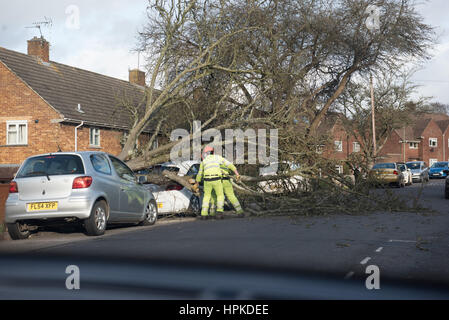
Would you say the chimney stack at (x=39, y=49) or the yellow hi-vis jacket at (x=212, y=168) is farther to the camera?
the chimney stack at (x=39, y=49)

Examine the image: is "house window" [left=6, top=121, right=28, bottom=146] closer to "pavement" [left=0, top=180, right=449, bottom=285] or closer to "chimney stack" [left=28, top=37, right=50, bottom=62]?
"chimney stack" [left=28, top=37, right=50, bottom=62]

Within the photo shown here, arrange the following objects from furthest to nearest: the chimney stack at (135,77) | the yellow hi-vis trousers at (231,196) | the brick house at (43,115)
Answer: the chimney stack at (135,77), the brick house at (43,115), the yellow hi-vis trousers at (231,196)

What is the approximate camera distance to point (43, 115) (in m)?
27.4

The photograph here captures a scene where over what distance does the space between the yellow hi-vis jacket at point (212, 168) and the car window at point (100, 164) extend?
9.10 ft

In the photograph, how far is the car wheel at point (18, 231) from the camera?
10414mm

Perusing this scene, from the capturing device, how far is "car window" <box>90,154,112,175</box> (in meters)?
10.9

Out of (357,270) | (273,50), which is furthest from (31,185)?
(273,50)

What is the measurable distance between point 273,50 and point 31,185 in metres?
13.3

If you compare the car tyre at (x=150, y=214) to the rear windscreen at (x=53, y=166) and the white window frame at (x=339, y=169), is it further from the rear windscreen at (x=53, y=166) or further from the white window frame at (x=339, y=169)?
the white window frame at (x=339, y=169)

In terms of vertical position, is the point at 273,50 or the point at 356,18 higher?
the point at 356,18

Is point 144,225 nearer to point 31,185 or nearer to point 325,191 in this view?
point 31,185

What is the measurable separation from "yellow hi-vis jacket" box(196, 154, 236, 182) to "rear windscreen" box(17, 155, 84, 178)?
374 cm

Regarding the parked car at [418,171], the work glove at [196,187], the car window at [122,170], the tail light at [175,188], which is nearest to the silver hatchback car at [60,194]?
the car window at [122,170]

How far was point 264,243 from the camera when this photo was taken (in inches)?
346
